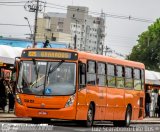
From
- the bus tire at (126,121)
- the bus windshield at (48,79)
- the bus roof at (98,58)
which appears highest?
the bus roof at (98,58)

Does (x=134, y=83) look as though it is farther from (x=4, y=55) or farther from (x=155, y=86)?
(x=155, y=86)

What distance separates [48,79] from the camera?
27.3 metres

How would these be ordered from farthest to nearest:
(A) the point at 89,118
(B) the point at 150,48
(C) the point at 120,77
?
(B) the point at 150,48, (C) the point at 120,77, (A) the point at 89,118

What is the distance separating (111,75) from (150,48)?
311 ft

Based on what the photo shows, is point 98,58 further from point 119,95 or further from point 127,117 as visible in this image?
point 127,117

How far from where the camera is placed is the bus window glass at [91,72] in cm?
2858

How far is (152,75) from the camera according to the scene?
58.6 metres

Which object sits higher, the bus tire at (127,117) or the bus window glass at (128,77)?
the bus window glass at (128,77)

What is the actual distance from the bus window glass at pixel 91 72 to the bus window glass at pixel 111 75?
1.66 meters

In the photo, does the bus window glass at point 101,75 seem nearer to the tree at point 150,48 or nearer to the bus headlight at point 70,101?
the bus headlight at point 70,101

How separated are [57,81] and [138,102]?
9.06 meters

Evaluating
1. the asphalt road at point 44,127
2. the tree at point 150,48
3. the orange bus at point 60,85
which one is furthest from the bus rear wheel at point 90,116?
the tree at point 150,48

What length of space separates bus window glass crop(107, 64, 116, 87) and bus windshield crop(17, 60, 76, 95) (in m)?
3.69

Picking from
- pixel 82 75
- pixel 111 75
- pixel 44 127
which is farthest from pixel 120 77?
pixel 44 127
